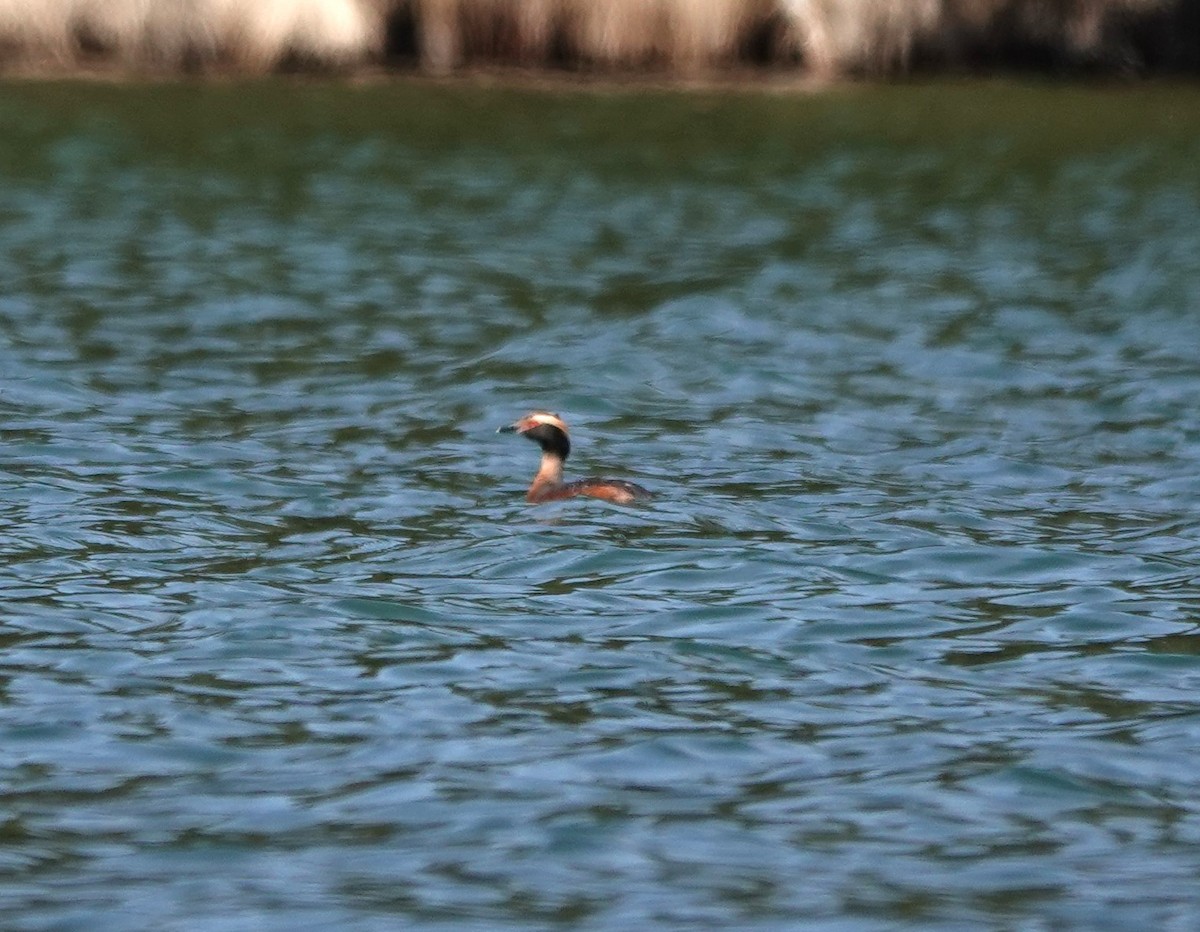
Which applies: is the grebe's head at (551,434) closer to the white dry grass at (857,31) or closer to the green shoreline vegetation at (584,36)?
the green shoreline vegetation at (584,36)

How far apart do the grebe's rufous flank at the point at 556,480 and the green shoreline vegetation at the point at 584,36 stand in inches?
638

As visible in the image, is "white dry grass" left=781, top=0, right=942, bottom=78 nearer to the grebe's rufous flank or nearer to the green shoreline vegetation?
the green shoreline vegetation

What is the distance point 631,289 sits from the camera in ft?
53.0

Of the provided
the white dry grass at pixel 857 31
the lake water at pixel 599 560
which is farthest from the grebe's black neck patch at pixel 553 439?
the white dry grass at pixel 857 31

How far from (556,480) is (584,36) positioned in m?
17.3

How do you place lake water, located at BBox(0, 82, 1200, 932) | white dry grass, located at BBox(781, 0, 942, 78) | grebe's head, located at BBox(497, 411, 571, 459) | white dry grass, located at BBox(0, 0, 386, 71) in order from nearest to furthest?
lake water, located at BBox(0, 82, 1200, 932) → grebe's head, located at BBox(497, 411, 571, 459) → white dry grass, located at BBox(0, 0, 386, 71) → white dry grass, located at BBox(781, 0, 942, 78)

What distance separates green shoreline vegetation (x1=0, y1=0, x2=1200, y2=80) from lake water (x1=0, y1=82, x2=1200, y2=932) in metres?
6.03

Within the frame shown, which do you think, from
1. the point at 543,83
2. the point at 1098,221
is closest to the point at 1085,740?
the point at 1098,221

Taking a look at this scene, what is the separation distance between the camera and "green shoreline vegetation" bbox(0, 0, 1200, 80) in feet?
84.4

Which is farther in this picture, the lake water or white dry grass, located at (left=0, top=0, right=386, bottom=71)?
white dry grass, located at (left=0, top=0, right=386, bottom=71)

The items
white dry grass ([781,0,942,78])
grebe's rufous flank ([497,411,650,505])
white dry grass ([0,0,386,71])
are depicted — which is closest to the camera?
grebe's rufous flank ([497,411,650,505])

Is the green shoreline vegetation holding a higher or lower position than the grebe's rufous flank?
higher

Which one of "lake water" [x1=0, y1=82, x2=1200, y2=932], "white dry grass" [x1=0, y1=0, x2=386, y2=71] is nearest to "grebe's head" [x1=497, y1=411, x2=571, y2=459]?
"lake water" [x1=0, y1=82, x2=1200, y2=932]

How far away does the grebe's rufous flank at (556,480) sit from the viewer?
1002 cm
